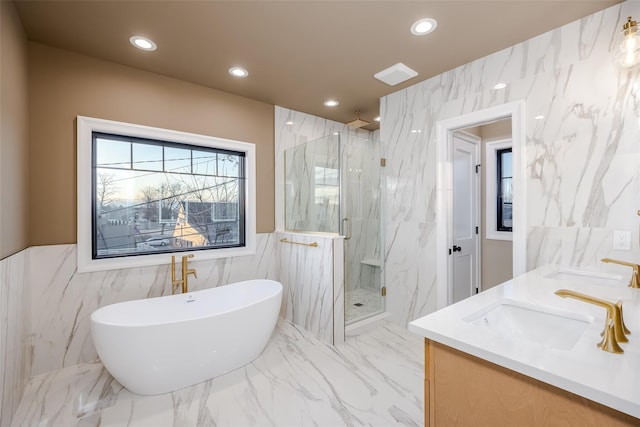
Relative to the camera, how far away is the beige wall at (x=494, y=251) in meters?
3.46

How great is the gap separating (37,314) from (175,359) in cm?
122

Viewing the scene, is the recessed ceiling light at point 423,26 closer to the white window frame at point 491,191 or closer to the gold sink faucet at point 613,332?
the gold sink faucet at point 613,332

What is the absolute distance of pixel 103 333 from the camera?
1808 mm

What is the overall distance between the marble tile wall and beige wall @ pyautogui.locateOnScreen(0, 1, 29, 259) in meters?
3.17

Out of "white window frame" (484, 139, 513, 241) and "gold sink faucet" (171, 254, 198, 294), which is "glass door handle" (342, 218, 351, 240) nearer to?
"gold sink faucet" (171, 254, 198, 294)

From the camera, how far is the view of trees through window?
2.50 meters

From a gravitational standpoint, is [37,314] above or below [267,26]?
below

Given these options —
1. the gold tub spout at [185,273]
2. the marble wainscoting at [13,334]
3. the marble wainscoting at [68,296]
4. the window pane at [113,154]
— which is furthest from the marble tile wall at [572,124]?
the marble wainscoting at [13,334]

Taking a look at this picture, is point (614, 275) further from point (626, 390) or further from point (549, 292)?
point (626, 390)

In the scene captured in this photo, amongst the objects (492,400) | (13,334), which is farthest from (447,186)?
(13,334)

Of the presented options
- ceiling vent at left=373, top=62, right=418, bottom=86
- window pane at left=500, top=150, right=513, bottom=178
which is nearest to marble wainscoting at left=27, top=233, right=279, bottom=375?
ceiling vent at left=373, top=62, right=418, bottom=86

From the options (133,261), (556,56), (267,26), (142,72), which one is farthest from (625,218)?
(142,72)

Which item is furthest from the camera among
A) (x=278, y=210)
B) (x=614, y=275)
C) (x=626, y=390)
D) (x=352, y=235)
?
(x=278, y=210)

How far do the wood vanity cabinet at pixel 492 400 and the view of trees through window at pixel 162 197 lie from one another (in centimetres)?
261
